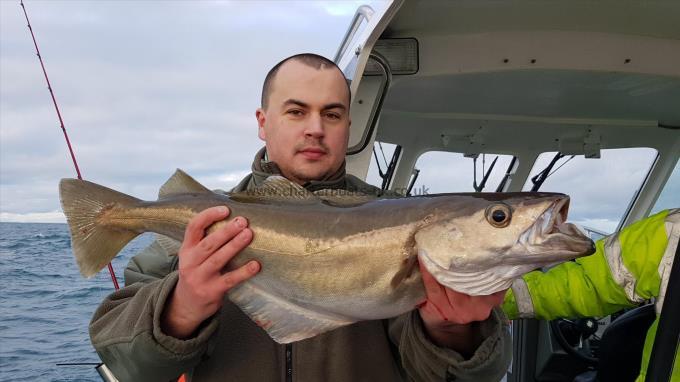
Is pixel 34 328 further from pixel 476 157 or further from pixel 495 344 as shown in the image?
pixel 495 344

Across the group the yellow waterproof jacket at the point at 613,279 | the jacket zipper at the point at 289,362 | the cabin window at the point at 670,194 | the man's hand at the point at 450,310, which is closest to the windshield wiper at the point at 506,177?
the cabin window at the point at 670,194

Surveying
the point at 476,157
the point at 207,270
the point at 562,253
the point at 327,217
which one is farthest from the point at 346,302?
the point at 476,157

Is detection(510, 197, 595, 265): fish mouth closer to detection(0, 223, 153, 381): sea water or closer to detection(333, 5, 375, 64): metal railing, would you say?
detection(0, 223, 153, 381): sea water

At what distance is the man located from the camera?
2.20m

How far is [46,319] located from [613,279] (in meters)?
13.5

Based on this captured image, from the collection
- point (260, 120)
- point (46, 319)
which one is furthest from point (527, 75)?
point (46, 319)

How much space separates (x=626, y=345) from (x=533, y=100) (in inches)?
144

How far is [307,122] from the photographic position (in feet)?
9.30

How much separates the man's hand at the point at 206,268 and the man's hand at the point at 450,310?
2.23 ft

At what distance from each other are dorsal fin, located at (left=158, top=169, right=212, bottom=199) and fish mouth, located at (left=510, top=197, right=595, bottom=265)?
54.0 inches

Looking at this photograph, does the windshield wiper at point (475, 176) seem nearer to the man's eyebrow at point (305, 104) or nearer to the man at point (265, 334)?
the man at point (265, 334)

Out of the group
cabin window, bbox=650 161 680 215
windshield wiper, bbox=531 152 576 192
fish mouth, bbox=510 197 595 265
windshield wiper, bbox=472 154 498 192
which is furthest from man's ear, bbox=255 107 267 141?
cabin window, bbox=650 161 680 215

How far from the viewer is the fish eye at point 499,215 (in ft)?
6.45

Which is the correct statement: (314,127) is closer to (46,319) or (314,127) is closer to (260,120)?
(260,120)
